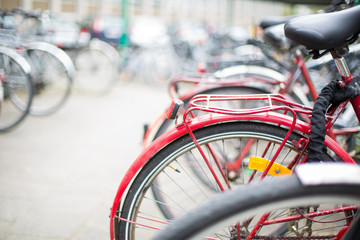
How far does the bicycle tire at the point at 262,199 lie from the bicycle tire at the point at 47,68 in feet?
12.2

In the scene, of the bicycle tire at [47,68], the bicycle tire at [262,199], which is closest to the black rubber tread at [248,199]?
the bicycle tire at [262,199]

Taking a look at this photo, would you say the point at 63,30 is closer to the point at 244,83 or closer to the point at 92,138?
the point at 92,138

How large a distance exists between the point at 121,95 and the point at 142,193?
5175 mm

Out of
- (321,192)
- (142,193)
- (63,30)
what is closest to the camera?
(321,192)

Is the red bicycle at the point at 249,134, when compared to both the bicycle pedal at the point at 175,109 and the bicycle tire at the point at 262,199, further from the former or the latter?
the bicycle tire at the point at 262,199

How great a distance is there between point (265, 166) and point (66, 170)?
2.03 m

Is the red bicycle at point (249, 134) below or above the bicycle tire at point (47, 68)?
below

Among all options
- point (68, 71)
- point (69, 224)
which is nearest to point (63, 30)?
point (68, 71)

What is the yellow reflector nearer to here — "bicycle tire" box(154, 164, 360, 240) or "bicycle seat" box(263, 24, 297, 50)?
"bicycle tire" box(154, 164, 360, 240)

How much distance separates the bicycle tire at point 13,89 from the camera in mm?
3438

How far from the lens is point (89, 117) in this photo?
4.51m

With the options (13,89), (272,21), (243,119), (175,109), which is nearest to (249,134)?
(243,119)

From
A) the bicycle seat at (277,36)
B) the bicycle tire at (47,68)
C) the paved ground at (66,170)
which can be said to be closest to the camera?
the paved ground at (66,170)

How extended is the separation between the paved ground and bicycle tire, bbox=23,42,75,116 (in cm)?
18
